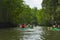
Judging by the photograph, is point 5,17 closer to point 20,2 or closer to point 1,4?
point 1,4

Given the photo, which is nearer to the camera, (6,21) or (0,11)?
(0,11)

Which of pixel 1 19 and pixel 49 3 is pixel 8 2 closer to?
pixel 1 19

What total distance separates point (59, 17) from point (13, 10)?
20.8m

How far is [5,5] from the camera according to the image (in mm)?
89500

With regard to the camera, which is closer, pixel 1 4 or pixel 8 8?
pixel 1 4

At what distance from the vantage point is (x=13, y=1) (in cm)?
9588

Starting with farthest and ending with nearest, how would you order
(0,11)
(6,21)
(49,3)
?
(49,3) < (6,21) < (0,11)

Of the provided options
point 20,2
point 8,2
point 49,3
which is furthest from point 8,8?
point 49,3

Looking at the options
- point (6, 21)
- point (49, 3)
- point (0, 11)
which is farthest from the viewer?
point (49, 3)

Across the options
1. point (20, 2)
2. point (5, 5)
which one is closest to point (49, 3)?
point (20, 2)

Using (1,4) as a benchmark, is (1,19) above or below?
below

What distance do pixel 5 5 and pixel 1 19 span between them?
20.7 feet

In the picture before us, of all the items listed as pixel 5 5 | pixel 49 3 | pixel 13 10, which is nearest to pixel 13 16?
pixel 13 10

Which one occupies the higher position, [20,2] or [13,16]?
[20,2]
